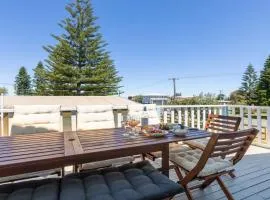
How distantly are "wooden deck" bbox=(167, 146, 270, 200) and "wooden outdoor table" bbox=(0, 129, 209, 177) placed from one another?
0.68m

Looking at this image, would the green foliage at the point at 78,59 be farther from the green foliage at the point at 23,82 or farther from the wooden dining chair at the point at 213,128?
the wooden dining chair at the point at 213,128

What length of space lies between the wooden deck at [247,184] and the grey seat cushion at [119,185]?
747mm

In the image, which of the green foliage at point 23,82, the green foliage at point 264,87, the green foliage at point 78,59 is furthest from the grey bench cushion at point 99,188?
the green foliage at point 264,87

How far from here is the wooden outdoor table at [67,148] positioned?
1389mm

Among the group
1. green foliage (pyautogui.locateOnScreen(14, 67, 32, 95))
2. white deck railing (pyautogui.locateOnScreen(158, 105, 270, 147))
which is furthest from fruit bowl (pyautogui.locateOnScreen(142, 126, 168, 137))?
green foliage (pyautogui.locateOnScreen(14, 67, 32, 95))

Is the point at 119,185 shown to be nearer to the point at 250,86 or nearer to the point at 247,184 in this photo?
the point at 247,184

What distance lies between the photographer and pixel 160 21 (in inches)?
522

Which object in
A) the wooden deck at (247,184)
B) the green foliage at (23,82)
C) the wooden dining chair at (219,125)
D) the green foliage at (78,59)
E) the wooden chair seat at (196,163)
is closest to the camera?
the wooden chair seat at (196,163)

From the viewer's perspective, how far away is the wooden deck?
2.23m

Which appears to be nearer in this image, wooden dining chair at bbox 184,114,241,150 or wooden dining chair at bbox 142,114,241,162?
wooden dining chair at bbox 142,114,241,162

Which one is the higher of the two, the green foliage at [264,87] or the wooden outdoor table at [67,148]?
the green foliage at [264,87]

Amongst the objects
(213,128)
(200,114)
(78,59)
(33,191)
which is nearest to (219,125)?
(213,128)

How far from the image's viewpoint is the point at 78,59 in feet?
53.3

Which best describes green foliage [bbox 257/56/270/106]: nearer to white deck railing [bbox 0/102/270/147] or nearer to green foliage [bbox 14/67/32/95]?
white deck railing [bbox 0/102/270/147]
